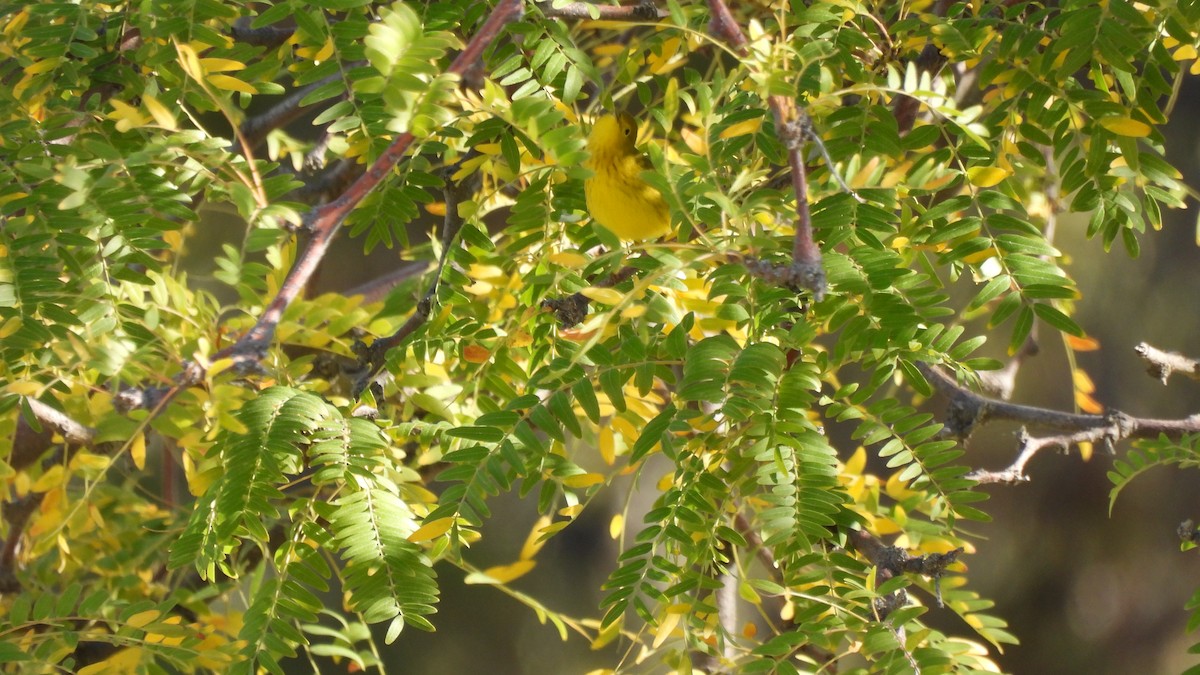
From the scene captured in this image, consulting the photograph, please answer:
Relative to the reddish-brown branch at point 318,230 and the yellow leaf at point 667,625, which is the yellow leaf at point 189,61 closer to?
the reddish-brown branch at point 318,230

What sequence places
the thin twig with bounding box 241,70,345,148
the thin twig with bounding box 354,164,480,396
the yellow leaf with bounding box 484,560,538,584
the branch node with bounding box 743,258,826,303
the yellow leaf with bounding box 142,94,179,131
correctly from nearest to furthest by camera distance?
the branch node with bounding box 743,258,826,303 < the yellow leaf with bounding box 142,94,179,131 < the thin twig with bounding box 354,164,480,396 < the yellow leaf with bounding box 484,560,538,584 < the thin twig with bounding box 241,70,345,148

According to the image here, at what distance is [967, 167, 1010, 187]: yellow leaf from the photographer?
0.51 meters

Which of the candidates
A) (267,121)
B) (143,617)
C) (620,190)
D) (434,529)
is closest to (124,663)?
(143,617)

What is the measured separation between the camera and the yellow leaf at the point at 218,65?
577mm

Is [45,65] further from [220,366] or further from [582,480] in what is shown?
[582,480]

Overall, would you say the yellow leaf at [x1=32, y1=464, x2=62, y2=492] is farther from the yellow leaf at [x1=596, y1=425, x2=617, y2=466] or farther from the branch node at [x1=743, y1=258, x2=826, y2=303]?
the branch node at [x1=743, y1=258, x2=826, y2=303]

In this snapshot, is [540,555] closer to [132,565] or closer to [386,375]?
[132,565]

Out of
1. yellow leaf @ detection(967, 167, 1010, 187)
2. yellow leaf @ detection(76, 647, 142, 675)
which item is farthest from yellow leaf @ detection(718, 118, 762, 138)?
yellow leaf @ detection(76, 647, 142, 675)

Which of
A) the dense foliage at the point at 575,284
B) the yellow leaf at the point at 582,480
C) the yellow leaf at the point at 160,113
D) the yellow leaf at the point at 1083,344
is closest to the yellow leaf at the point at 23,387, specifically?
the dense foliage at the point at 575,284

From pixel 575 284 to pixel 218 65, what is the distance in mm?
239

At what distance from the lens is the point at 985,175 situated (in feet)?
1.67

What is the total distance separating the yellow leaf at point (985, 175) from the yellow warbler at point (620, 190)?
0.53ft

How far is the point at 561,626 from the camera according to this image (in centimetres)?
73

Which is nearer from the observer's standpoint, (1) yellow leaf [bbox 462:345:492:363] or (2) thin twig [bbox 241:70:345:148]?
(1) yellow leaf [bbox 462:345:492:363]
